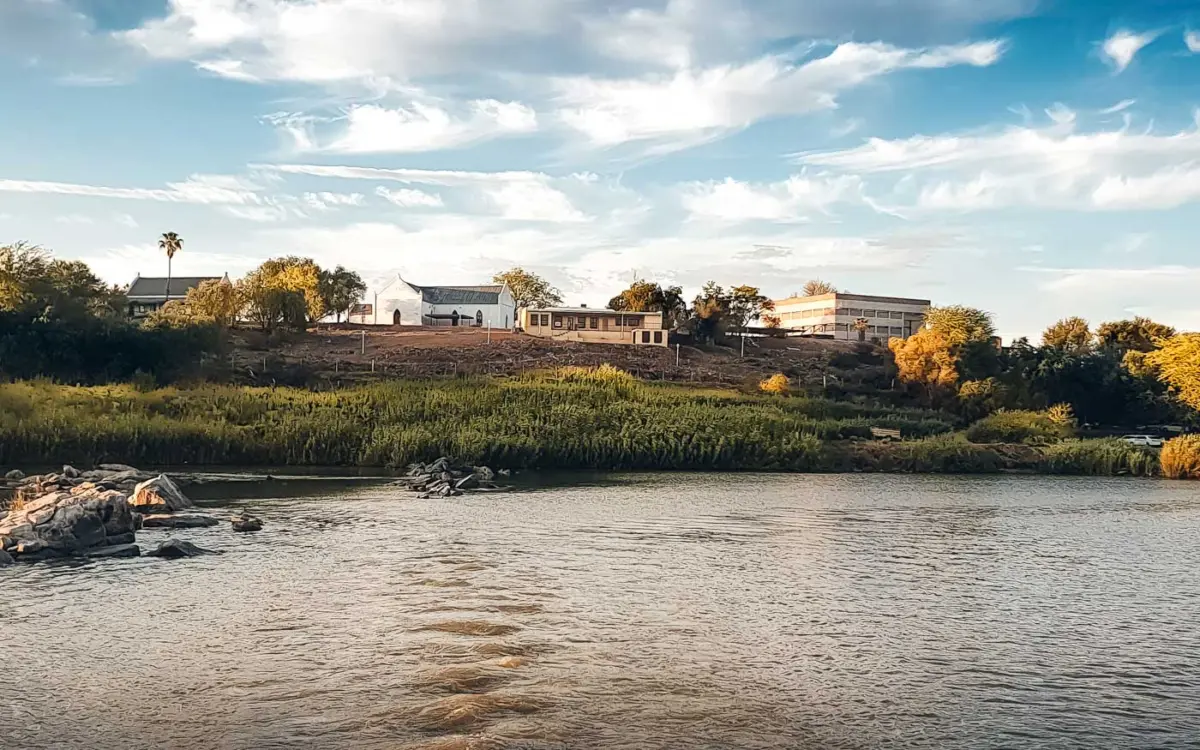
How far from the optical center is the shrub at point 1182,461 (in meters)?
62.2

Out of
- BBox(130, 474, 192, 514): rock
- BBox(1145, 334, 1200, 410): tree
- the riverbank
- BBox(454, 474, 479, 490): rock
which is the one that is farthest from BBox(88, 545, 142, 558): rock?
BBox(1145, 334, 1200, 410): tree

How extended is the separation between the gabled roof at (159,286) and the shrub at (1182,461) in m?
106

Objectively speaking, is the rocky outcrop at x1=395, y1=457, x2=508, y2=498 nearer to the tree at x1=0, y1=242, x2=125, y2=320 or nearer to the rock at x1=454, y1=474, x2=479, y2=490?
the rock at x1=454, y1=474, x2=479, y2=490

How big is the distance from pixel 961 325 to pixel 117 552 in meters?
78.3

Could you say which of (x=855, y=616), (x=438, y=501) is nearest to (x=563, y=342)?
(x=438, y=501)

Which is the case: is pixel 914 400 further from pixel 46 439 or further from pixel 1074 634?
pixel 1074 634

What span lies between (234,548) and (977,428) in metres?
57.8

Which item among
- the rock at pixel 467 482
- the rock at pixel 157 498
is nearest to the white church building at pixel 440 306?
the rock at pixel 467 482

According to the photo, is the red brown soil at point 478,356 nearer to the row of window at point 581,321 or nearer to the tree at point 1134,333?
the row of window at point 581,321

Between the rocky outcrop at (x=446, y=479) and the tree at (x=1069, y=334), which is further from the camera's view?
the tree at (x=1069, y=334)

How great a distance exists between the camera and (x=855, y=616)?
21672mm

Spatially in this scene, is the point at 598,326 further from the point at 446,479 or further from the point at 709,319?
the point at 446,479

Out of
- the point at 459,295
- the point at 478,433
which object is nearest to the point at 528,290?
the point at 459,295

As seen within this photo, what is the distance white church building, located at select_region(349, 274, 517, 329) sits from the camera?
5069 inches
